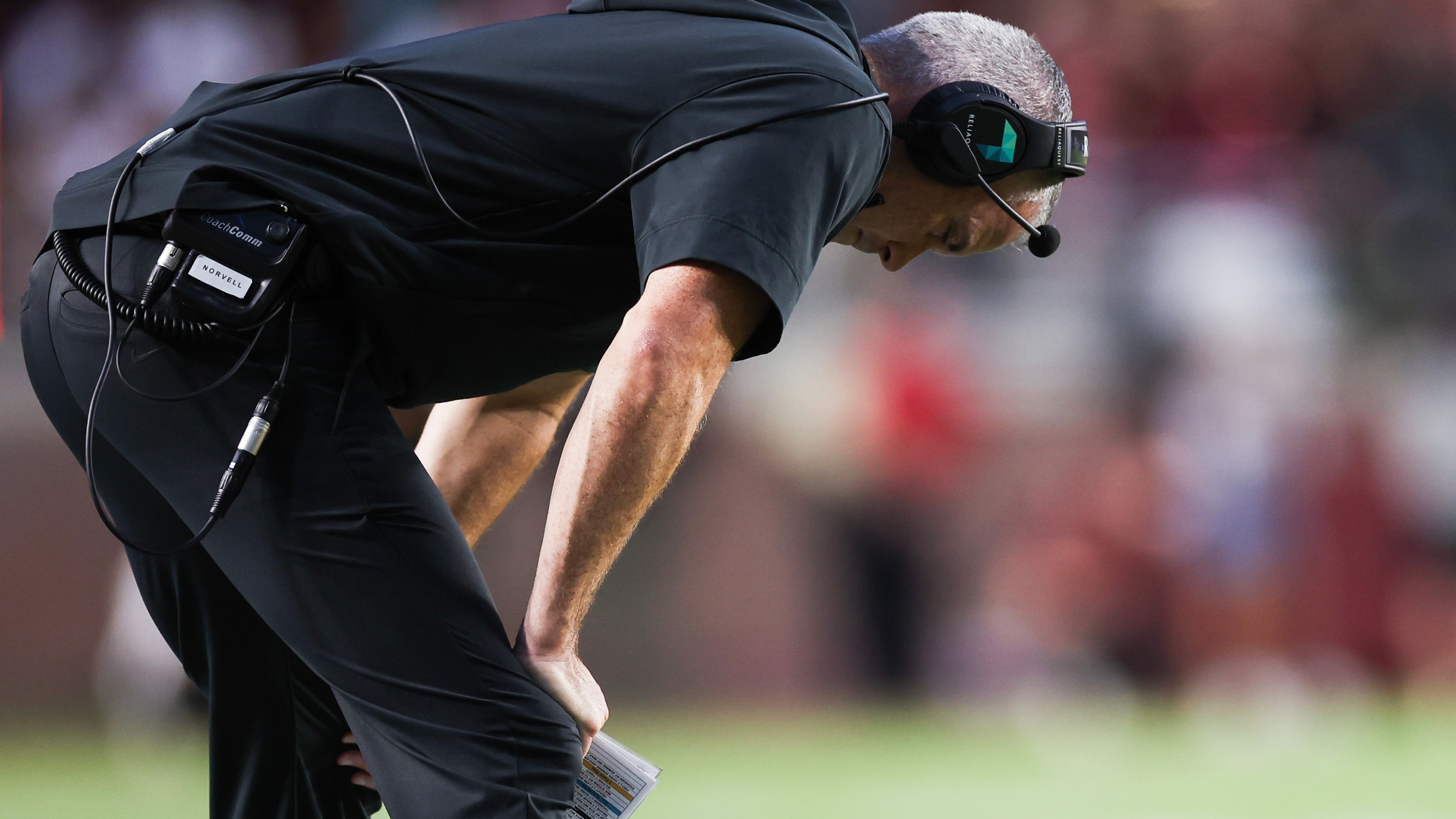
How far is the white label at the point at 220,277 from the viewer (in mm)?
1577

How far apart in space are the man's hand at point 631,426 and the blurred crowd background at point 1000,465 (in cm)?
391

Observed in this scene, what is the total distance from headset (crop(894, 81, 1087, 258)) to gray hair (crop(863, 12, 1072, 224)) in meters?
0.03

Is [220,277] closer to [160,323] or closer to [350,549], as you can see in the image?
[160,323]

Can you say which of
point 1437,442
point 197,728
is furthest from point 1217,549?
point 197,728

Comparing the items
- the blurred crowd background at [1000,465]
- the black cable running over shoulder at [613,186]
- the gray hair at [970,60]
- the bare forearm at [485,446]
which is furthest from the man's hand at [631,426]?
the blurred crowd background at [1000,465]

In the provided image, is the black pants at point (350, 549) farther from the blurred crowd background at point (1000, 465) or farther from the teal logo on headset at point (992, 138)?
the blurred crowd background at point (1000, 465)

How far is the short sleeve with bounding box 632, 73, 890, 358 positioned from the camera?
1.50 meters

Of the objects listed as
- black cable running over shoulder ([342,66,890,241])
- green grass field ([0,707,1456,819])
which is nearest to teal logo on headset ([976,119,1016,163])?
black cable running over shoulder ([342,66,890,241])

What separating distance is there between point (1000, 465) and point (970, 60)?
4.04 m

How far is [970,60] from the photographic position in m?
2.01

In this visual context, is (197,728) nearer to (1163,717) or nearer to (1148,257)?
(1163,717)

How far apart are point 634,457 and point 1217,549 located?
4958mm

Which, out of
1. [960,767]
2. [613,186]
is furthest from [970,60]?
[960,767]

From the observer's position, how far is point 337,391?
64.8 inches
